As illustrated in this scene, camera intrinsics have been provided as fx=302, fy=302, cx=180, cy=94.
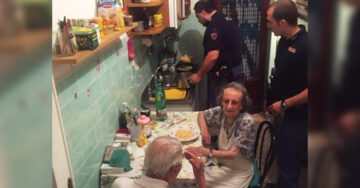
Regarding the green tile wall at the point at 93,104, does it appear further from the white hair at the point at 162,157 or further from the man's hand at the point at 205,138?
the man's hand at the point at 205,138

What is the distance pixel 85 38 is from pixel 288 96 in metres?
1.53

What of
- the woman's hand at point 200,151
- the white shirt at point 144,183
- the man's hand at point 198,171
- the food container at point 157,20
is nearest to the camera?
the white shirt at point 144,183

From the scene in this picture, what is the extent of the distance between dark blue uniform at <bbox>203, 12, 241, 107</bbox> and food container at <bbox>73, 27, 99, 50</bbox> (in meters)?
1.71

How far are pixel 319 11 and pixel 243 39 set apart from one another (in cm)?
368

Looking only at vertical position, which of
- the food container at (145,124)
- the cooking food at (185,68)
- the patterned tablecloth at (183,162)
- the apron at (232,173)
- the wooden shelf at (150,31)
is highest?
the wooden shelf at (150,31)

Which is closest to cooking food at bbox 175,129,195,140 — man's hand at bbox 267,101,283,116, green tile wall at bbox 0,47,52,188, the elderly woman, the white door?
the elderly woman

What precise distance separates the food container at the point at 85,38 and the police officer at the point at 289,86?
4.36ft

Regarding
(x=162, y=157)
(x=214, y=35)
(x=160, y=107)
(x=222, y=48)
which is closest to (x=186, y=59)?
(x=222, y=48)

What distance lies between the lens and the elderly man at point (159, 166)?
A: 1421 mm

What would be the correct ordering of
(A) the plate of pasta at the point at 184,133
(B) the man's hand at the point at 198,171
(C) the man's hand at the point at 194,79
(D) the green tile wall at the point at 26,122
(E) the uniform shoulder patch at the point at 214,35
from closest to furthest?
(D) the green tile wall at the point at 26,122 < (B) the man's hand at the point at 198,171 < (A) the plate of pasta at the point at 184,133 < (E) the uniform shoulder patch at the point at 214,35 < (C) the man's hand at the point at 194,79

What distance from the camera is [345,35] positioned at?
0.18m

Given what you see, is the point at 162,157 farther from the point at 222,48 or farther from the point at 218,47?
the point at 222,48

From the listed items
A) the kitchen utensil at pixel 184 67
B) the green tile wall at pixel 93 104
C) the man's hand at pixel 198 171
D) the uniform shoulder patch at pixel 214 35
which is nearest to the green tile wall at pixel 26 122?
the green tile wall at pixel 93 104

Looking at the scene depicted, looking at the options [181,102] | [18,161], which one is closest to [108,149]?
[181,102]
